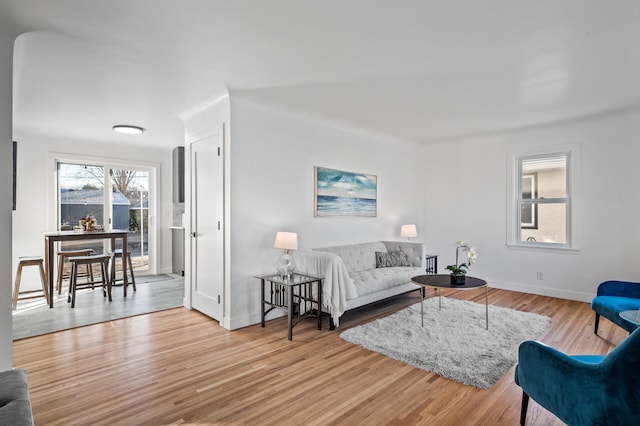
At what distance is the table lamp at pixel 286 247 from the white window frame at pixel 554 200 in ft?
12.1

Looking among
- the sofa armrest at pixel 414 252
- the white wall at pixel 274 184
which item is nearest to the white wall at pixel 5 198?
the white wall at pixel 274 184

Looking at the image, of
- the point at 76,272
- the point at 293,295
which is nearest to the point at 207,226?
the point at 293,295

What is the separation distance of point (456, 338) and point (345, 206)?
2.38m

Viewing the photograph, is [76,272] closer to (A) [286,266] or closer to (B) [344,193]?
(A) [286,266]

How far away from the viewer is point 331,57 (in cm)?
279

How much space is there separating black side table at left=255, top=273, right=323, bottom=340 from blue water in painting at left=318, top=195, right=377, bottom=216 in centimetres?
116

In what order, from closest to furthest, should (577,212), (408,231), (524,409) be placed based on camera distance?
(524,409) → (577,212) → (408,231)

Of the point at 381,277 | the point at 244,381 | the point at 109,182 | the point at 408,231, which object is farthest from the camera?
the point at 109,182

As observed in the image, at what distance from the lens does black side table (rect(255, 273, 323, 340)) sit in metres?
3.64

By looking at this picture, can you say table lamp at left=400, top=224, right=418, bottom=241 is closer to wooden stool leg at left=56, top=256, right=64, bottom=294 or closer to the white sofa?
the white sofa

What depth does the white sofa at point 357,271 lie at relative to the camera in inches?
143

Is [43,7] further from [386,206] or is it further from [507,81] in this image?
[386,206]

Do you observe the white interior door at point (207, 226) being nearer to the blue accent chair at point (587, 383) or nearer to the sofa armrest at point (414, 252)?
the sofa armrest at point (414, 252)

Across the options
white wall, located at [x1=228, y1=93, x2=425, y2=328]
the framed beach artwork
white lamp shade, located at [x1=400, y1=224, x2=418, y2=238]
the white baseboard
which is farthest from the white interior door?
the white baseboard
